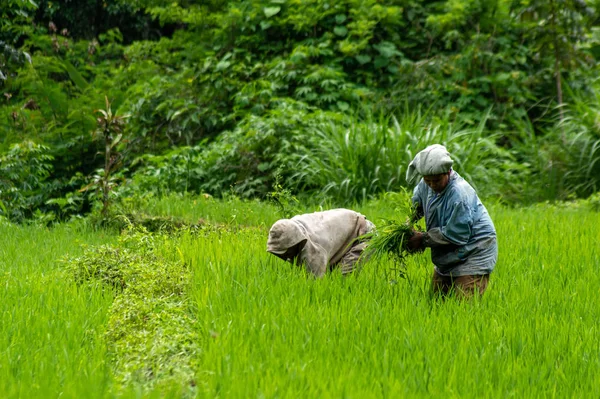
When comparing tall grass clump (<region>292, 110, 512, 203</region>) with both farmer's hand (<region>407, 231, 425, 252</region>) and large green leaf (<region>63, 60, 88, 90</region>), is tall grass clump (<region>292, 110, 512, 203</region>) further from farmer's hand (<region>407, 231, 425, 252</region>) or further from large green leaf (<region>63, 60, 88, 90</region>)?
large green leaf (<region>63, 60, 88, 90</region>)

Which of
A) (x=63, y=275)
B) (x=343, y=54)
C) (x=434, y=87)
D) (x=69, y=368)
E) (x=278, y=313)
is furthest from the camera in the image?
(x=343, y=54)

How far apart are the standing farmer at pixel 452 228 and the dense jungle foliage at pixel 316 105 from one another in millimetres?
3956

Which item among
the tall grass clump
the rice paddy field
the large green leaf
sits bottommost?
the tall grass clump

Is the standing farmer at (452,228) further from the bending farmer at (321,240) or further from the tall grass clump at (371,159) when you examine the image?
the tall grass clump at (371,159)

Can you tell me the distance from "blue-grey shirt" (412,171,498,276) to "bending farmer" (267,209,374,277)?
Answer: 605 millimetres

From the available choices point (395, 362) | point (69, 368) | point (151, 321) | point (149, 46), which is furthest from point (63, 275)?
point (149, 46)

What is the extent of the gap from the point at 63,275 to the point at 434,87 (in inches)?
306

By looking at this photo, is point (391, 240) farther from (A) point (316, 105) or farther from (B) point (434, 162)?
(A) point (316, 105)

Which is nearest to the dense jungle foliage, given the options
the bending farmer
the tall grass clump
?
the tall grass clump

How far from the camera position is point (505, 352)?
3682 millimetres

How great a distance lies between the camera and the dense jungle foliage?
9383mm

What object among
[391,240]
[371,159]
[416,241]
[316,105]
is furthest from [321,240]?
[316,105]

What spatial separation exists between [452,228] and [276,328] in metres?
1.39

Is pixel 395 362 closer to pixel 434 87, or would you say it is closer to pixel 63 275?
pixel 63 275
